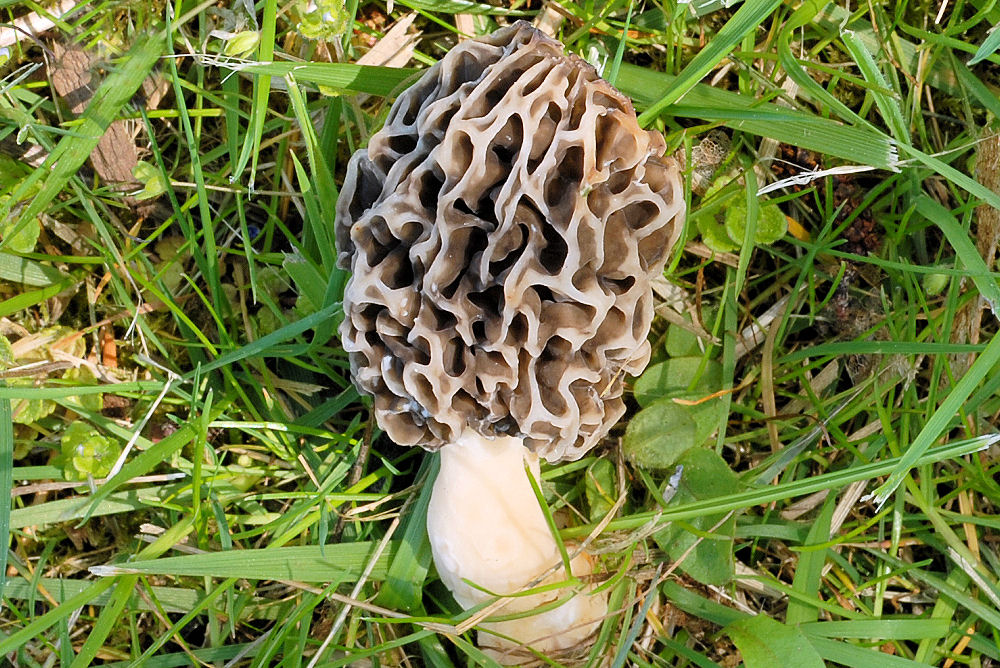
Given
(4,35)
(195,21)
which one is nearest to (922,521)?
(195,21)

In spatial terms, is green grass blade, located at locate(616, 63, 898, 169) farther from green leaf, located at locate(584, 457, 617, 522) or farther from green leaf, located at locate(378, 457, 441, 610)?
green leaf, located at locate(378, 457, 441, 610)

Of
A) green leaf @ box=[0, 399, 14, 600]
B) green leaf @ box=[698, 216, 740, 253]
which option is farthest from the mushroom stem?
green leaf @ box=[0, 399, 14, 600]

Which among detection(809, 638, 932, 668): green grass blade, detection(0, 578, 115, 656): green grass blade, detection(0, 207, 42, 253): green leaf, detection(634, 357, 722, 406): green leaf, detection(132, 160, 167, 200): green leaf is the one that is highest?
detection(132, 160, 167, 200): green leaf

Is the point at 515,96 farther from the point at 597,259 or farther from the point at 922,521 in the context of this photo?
the point at 922,521

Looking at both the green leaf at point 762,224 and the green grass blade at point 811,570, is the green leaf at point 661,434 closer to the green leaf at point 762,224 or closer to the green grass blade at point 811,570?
the green grass blade at point 811,570

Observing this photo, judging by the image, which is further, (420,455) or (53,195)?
(420,455)

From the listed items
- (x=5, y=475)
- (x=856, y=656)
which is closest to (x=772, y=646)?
(x=856, y=656)
